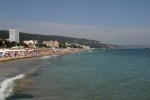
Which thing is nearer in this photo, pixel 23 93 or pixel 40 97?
pixel 40 97

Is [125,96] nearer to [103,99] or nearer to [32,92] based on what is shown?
[103,99]

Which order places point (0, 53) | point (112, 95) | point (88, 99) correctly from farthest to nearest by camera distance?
point (0, 53) < point (112, 95) < point (88, 99)

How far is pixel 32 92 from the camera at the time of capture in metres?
16.0

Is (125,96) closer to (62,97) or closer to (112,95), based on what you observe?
(112,95)

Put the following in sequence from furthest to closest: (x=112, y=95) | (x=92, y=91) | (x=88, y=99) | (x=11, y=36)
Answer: (x=11, y=36) → (x=92, y=91) → (x=112, y=95) → (x=88, y=99)

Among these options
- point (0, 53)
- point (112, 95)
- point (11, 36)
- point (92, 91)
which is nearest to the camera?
point (112, 95)

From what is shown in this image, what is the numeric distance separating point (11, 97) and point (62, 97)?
7.40ft

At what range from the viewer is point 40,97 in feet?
47.5

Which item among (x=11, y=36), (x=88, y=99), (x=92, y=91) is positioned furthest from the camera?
(x=11, y=36)

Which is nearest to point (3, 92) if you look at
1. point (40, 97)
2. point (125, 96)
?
point (40, 97)

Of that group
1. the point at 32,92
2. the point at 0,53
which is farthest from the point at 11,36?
the point at 32,92

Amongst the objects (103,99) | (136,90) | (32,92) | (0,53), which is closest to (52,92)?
(32,92)

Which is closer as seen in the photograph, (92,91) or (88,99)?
(88,99)

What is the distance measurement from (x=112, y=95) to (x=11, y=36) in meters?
165
